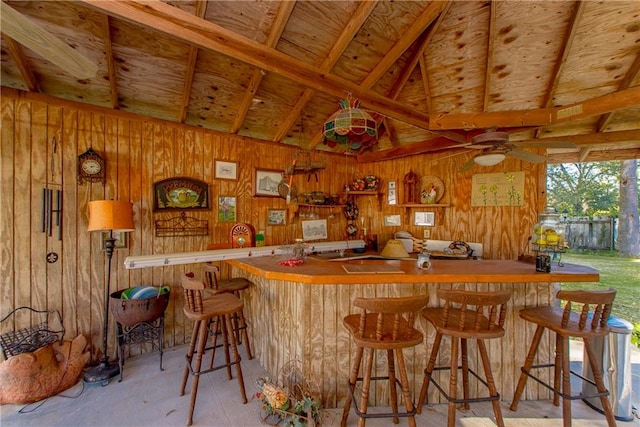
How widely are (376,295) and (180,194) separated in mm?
2492

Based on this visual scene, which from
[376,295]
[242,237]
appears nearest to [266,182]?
[242,237]

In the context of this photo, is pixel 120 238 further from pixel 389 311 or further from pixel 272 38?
pixel 389 311

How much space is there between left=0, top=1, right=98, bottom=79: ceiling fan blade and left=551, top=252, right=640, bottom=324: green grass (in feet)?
21.3

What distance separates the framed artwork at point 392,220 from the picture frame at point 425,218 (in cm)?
26

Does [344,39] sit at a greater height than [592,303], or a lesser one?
greater

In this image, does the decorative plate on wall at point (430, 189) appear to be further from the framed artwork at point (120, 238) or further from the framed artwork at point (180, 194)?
the framed artwork at point (120, 238)

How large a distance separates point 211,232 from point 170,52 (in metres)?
1.97

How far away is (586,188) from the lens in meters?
9.82

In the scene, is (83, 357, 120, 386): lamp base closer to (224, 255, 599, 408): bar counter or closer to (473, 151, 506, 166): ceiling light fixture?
(224, 255, 599, 408): bar counter

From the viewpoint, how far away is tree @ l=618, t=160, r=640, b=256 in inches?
251

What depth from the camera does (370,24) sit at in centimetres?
253

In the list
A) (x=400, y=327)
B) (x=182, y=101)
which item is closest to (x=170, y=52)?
(x=182, y=101)

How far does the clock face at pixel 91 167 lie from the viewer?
266 centimetres

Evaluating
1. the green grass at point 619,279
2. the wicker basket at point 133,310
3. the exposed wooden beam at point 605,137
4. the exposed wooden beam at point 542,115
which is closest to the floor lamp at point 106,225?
the wicker basket at point 133,310
